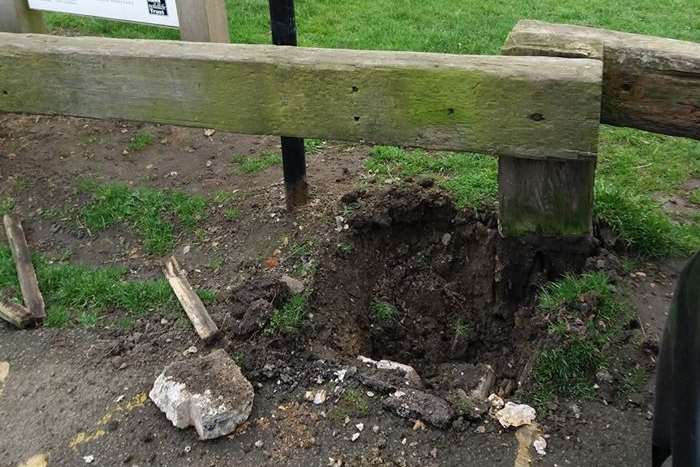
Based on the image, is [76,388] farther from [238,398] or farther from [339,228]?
[339,228]

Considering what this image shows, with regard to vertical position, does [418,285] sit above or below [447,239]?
below

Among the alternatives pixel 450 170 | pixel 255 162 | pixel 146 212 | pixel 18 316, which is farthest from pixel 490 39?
pixel 18 316

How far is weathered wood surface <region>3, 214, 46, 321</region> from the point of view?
12.9 ft

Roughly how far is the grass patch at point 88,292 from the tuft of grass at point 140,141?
123 centimetres

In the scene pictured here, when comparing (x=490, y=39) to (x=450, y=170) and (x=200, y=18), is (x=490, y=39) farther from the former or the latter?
(x=200, y=18)

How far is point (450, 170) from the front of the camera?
4586mm

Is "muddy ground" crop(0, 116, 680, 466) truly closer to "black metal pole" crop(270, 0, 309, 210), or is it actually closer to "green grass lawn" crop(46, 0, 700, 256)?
"black metal pole" crop(270, 0, 309, 210)

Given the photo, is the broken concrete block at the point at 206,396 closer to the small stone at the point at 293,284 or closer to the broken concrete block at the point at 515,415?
the small stone at the point at 293,284

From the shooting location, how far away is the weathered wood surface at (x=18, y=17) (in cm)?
560

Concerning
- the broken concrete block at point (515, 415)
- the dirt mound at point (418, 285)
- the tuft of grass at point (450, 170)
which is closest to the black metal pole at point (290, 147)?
the dirt mound at point (418, 285)

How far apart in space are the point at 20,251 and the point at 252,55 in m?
2.02

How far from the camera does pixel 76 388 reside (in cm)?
343

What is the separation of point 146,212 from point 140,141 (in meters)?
0.93

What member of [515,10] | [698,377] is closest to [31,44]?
[698,377]
